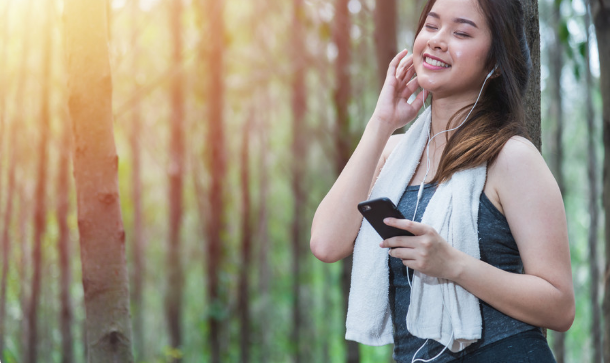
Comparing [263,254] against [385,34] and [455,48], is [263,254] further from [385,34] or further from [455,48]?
[455,48]

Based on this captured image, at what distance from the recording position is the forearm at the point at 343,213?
173 centimetres

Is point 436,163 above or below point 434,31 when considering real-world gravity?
below

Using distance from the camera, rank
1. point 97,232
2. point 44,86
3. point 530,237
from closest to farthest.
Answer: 1. point 530,237
2. point 97,232
3. point 44,86

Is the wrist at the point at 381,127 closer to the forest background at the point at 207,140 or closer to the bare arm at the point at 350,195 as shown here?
the bare arm at the point at 350,195

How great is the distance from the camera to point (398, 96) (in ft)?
6.27

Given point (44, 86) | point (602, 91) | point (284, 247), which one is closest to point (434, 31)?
point (602, 91)

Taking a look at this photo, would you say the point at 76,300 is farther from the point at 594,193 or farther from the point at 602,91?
the point at 602,91

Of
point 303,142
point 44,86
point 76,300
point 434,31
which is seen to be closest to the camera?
point 434,31

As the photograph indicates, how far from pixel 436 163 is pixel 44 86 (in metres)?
7.43

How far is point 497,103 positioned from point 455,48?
0.68ft

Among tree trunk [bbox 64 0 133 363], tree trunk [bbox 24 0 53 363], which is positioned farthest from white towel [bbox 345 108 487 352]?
tree trunk [bbox 24 0 53 363]

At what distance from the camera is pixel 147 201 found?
18.9 meters

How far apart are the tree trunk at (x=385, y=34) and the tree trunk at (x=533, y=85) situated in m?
1.93

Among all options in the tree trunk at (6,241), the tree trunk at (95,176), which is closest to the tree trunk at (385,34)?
the tree trunk at (95,176)
